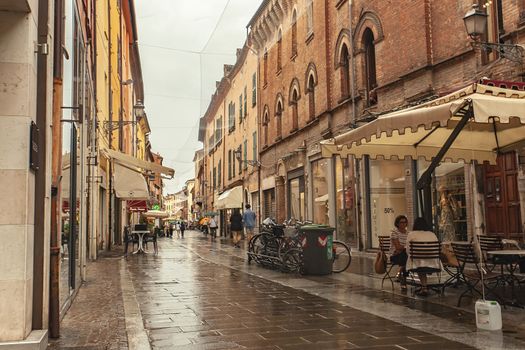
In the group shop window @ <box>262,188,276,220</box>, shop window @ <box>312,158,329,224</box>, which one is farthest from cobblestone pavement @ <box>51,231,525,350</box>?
shop window @ <box>262,188,276,220</box>

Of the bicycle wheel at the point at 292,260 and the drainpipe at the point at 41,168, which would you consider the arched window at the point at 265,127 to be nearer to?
the bicycle wheel at the point at 292,260

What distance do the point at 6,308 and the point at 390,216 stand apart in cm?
1351

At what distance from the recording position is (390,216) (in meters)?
16.6

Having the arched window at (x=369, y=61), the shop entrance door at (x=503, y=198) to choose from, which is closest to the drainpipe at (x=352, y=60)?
the arched window at (x=369, y=61)

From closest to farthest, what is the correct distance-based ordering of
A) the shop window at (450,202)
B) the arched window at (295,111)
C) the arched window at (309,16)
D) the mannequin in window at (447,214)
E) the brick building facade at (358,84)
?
the brick building facade at (358,84), the shop window at (450,202), the mannequin in window at (447,214), the arched window at (309,16), the arched window at (295,111)

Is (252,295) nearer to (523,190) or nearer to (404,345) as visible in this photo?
(404,345)

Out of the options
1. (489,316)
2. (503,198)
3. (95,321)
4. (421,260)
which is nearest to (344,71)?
(503,198)

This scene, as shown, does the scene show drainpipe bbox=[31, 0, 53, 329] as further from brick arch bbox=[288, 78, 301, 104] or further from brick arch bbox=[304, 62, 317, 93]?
brick arch bbox=[288, 78, 301, 104]

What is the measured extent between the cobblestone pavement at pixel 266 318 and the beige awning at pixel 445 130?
8.11 ft

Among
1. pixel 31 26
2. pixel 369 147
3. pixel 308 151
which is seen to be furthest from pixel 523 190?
pixel 308 151

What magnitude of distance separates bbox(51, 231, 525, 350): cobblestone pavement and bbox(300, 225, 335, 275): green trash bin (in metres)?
0.82

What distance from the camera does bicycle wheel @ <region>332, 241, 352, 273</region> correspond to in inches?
463

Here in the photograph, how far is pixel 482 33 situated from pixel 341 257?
6.17m

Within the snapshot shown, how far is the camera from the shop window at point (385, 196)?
1622 cm
